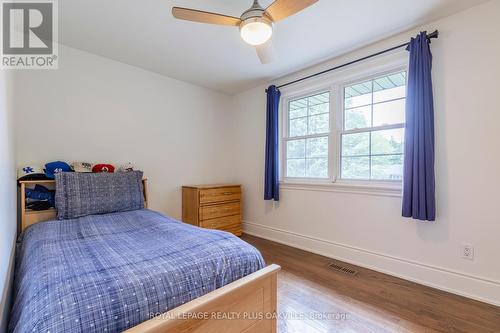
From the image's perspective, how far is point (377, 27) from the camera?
7.13 ft

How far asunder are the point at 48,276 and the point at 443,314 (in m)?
2.43

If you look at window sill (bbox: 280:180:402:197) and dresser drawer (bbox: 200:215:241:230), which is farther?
dresser drawer (bbox: 200:215:241:230)

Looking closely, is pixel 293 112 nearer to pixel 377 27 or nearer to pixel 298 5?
pixel 377 27

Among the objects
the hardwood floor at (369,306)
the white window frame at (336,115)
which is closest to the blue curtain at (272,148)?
Result: the white window frame at (336,115)

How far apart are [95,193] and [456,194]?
10.7ft

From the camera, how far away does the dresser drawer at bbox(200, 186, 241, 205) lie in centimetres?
322

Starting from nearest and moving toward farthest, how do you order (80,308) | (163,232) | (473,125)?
(80,308) → (163,232) → (473,125)

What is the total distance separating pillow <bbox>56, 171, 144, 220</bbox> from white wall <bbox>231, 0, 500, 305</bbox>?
239cm

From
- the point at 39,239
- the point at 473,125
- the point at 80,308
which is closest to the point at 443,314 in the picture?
the point at 473,125

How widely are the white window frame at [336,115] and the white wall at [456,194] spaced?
0.13 m

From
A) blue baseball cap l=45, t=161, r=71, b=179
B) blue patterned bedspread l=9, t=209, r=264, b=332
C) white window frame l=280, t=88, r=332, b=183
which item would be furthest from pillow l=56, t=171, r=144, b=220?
white window frame l=280, t=88, r=332, b=183

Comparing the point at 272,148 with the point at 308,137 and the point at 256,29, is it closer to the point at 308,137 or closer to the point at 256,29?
the point at 308,137

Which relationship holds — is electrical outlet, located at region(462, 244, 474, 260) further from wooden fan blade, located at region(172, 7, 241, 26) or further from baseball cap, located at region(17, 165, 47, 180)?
baseball cap, located at region(17, 165, 47, 180)

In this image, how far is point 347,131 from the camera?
2713mm
